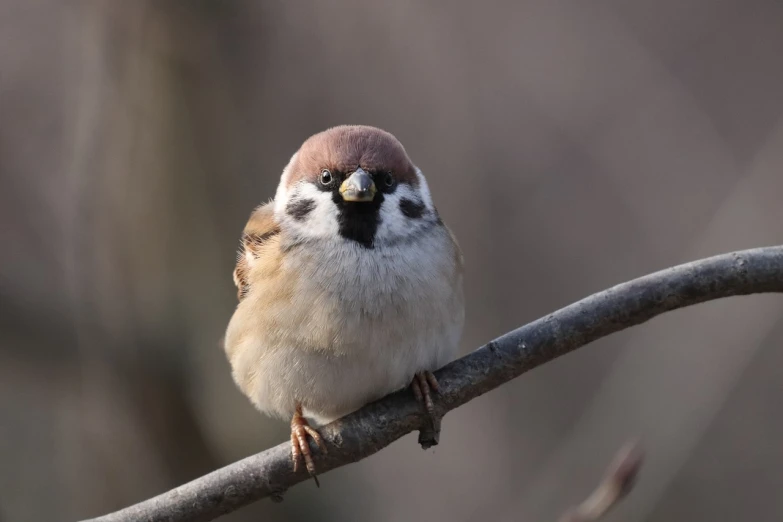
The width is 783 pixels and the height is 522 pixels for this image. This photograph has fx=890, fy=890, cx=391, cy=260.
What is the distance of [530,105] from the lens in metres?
6.14

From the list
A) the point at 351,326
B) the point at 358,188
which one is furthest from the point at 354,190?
the point at 351,326

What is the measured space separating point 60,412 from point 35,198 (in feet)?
4.24

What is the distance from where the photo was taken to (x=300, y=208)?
2.82 metres

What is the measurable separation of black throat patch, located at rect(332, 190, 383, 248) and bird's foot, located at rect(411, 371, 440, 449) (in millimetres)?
444

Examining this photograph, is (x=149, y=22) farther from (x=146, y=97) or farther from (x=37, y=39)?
(x=37, y=39)

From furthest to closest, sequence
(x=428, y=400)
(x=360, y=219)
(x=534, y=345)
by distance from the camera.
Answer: (x=360, y=219) → (x=428, y=400) → (x=534, y=345)

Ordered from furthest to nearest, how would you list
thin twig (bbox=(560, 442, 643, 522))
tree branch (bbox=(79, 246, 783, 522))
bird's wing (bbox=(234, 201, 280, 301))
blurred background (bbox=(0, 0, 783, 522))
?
1. blurred background (bbox=(0, 0, 783, 522))
2. bird's wing (bbox=(234, 201, 280, 301))
3. thin twig (bbox=(560, 442, 643, 522))
4. tree branch (bbox=(79, 246, 783, 522))

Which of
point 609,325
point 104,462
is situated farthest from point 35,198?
point 609,325

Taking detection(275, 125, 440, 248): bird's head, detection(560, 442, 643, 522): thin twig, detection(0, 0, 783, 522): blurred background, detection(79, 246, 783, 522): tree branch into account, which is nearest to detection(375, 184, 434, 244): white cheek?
detection(275, 125, 440, 248): bird's head

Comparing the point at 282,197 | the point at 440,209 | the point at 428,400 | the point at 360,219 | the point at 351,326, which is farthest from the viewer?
the point at 440,209

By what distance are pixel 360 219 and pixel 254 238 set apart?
46 cm

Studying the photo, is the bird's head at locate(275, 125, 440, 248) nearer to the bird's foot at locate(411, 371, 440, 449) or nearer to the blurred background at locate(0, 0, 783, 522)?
the bird's foot at locate(411, 371, 440, 449)

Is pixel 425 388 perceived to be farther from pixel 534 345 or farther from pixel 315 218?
pixel 315 218

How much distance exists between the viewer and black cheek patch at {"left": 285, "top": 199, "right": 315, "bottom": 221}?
2.79 metres
